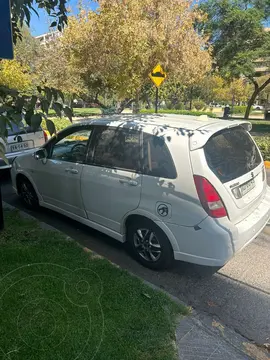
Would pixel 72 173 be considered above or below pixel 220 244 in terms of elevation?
above

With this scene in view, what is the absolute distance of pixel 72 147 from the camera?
14.0 ft

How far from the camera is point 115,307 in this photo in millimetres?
2559

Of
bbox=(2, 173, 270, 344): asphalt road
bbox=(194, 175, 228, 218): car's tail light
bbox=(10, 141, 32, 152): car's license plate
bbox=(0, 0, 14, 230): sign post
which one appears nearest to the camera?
bbox=(0, 0, 14, 230): sign post

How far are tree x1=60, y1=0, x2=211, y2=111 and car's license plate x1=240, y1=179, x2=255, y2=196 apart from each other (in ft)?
27.3

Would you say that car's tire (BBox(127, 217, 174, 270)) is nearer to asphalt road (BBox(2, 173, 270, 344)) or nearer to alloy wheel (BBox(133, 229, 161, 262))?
alloy wheel (BBox(133, 229, 161, 262))

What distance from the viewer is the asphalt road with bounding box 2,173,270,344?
8.77 feet

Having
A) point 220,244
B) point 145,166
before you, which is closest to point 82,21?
point 145,166

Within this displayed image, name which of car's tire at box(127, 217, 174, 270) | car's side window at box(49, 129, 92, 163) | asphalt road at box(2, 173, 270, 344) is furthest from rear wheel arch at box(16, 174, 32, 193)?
car's tire at box(127, 217, 174, 270)

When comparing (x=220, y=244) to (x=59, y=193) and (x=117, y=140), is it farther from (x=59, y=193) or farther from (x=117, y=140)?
(x=59, y=193)

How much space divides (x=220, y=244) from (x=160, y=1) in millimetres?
10985

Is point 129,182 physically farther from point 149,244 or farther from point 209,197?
point 209,197

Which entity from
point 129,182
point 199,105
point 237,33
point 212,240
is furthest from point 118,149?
point 199,105

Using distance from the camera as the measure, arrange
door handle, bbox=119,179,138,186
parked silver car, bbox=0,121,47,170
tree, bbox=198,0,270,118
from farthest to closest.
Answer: tree, bbox=198,0,270,118
parked silver car, bbox=0,121,47,170
door handle, bbox=119,179,138,186

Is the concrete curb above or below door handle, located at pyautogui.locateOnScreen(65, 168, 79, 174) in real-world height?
below
